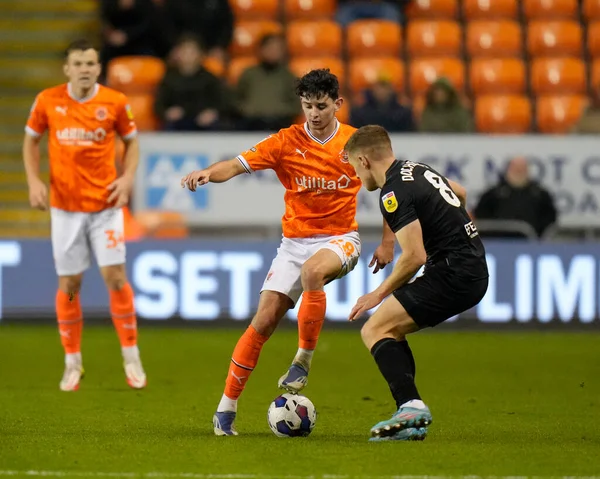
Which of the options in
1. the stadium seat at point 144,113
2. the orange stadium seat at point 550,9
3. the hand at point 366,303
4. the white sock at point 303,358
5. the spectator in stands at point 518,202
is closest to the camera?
the hand at point 366,303

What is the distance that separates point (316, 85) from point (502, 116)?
319 inches

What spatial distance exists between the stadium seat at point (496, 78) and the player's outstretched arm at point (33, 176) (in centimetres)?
759

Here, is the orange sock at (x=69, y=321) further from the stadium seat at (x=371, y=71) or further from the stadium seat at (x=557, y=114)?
the stadium seat at (x=557, y=114)

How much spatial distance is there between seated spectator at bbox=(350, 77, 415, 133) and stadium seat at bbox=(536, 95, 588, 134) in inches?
83.3

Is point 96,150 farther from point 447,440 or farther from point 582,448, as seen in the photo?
point 582,448

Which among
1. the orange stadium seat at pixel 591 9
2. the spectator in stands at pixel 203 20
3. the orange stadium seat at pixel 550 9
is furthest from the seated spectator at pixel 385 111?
the orange stadium seat at pixel 591 9

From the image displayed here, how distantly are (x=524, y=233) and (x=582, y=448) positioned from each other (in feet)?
22.1

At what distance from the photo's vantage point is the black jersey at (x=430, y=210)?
20.0ft

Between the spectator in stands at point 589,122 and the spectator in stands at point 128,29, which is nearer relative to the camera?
the spectator in stands at point 589,122

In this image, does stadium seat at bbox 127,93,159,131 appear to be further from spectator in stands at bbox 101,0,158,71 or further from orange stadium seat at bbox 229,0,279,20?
orange stadium seat at bbox 229,0,279,20

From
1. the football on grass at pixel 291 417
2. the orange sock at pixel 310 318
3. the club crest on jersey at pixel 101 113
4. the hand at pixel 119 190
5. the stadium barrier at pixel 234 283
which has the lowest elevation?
the stadium barrier at pixel 234 283

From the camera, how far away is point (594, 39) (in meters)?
15.6

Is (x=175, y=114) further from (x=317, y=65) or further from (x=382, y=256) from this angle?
(x=382, y=256)

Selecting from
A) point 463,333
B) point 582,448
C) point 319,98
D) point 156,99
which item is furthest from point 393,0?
point 582,448
